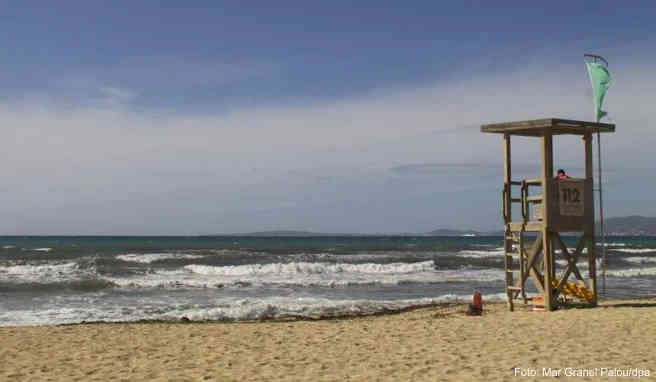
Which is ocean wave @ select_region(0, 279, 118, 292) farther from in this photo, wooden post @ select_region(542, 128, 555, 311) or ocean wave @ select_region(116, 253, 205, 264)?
wooden post @ select_region(542, 128, 555, 311)

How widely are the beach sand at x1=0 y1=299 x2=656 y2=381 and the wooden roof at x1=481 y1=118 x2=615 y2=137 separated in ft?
11.1

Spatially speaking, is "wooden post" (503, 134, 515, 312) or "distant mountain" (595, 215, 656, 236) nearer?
"wooden post" (503, 134, 515, 312)

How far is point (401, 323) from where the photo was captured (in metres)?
11.1

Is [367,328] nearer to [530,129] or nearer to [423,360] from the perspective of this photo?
[423,360]

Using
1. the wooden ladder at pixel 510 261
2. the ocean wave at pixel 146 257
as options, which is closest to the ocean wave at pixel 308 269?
the ocean wave at pixel 146 257

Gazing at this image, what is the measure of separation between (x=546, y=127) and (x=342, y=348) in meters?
5.92

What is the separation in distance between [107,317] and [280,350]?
650 cm

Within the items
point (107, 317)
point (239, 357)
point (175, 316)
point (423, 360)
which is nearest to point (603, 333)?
point (423, 360)

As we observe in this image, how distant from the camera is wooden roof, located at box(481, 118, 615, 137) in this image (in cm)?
1159

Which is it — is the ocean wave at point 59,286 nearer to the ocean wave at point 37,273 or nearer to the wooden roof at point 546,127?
the ocean wave at point 37,273

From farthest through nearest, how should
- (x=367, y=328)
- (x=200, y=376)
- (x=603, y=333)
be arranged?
(x=367, y=328)
(x=603, y=333)
(x=200, y=376)

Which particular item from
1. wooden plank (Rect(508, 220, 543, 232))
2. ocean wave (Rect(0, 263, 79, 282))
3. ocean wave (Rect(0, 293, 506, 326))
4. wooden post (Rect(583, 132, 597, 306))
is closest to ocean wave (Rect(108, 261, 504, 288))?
ocean wave (Rect(0, 263, 79, 282))

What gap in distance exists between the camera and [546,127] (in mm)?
11695

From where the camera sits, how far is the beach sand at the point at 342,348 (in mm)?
7027
